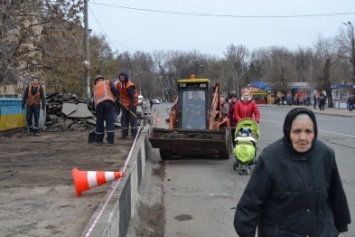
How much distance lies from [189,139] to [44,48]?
6.94 m

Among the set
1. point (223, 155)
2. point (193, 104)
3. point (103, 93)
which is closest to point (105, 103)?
point (103, 93)

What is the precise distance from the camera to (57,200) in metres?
6.31

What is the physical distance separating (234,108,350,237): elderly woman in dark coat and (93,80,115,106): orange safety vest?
30.7 ft

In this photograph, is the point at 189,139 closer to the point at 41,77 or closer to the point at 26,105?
the point at 26,105

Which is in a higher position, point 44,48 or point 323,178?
point 44,48

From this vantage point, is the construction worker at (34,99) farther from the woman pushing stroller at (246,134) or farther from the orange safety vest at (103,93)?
the woman pushing stroller at (246,134)

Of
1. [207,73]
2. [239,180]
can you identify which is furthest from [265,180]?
[207,73]

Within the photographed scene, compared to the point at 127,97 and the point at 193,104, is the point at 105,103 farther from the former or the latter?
the point at 193,104

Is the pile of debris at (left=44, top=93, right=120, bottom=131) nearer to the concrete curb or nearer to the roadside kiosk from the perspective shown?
the concrete curb

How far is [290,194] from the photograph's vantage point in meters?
3.20

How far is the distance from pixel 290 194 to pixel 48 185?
4.89 metres

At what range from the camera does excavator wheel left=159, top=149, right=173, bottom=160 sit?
1240cm

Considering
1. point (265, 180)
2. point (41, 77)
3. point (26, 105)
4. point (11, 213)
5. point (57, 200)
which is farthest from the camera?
point (41, 77)

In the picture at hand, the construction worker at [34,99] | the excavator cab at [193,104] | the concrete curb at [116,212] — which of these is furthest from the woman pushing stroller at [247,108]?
the construction worker at [34,99]
